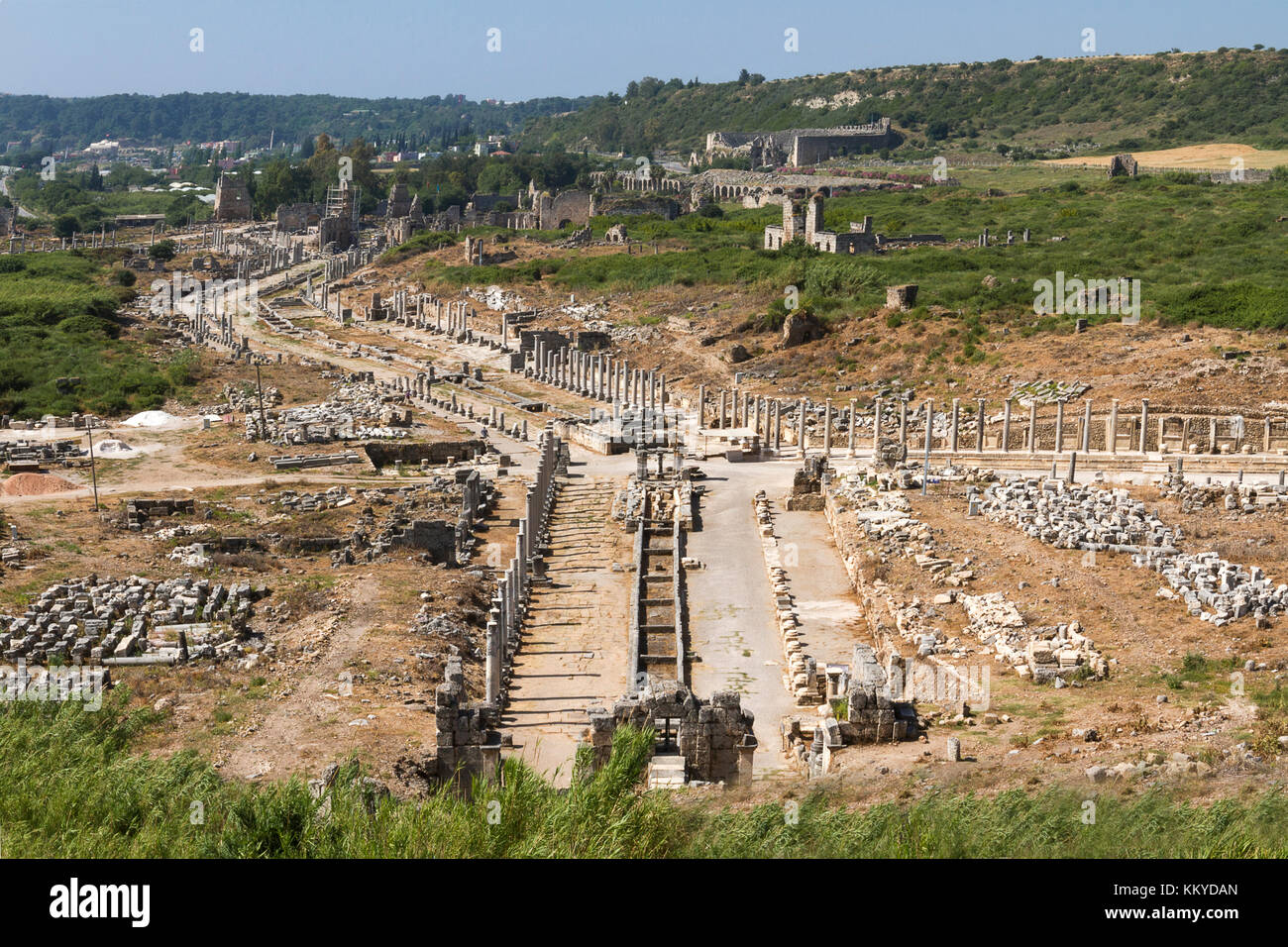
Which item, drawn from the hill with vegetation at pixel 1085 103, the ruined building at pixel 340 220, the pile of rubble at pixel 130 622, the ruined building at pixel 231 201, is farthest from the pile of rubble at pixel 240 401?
the hill with vegetation at pixel 1085 103

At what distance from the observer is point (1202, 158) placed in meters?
119

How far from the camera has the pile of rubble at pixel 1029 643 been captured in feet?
82.1

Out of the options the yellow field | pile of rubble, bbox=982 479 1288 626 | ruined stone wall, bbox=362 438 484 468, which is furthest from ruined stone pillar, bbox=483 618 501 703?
the yellow field

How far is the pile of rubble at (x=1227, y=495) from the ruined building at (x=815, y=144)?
122 m

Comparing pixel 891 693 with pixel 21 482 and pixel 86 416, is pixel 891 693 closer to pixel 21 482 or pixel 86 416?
pixel 21 482

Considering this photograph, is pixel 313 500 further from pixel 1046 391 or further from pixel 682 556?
pixel 1046 391

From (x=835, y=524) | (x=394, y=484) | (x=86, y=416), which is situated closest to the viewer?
(x=835, y=524)

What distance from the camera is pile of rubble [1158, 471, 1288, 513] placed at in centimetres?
3619

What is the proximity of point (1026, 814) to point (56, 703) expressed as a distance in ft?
48.2

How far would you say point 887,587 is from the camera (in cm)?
3166

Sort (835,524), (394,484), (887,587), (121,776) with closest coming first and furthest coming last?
(121,776), (887,587), (835,524), (394,484)

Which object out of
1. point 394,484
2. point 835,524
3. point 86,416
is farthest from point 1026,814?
point 86,416

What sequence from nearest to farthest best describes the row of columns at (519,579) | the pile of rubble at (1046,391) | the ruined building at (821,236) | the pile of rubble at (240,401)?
the row of columns at (519,579) → the pile of rubble at (1046,391) → the pile of rubble at (240,401) → the ruined building at (821,236)

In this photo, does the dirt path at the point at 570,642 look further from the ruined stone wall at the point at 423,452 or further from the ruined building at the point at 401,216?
the ruined building at the point at 401,216
